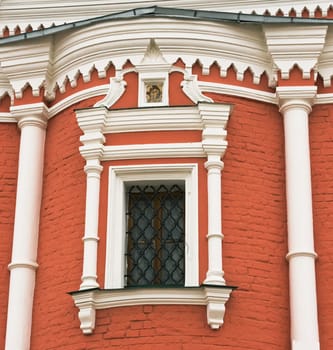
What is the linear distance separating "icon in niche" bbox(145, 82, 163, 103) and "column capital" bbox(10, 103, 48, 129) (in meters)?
1.20

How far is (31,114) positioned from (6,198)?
0.95 metres

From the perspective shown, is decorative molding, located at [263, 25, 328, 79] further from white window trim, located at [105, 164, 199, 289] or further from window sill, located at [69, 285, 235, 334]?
window sill, located at [69, 285, 235, 334]

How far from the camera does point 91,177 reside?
1226cm

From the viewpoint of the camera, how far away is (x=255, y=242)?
1201 cm

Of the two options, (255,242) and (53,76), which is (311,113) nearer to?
(255,242)

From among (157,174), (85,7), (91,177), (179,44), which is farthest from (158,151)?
(85,7)

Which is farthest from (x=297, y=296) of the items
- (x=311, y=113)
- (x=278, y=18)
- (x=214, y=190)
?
(x=278, y=18)

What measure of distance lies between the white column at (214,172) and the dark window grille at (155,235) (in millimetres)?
423

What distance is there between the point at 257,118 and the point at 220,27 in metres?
1.05

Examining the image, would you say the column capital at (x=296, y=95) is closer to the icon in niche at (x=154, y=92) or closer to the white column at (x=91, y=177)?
the icon in niche at (x=154, y=92)

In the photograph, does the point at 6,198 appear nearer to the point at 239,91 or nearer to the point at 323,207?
Result: the point at 239,91

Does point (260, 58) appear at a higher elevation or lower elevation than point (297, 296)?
higher

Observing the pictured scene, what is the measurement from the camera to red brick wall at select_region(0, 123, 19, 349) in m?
12.5

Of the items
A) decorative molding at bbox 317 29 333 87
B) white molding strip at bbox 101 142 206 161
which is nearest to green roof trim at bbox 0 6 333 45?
decorative molding at bbox 317 29 333 87
